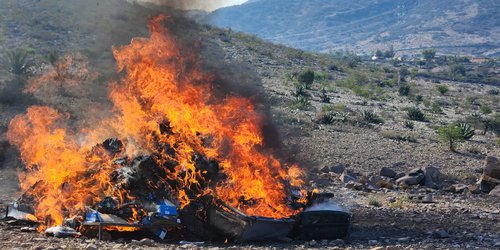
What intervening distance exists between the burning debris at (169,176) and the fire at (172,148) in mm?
18

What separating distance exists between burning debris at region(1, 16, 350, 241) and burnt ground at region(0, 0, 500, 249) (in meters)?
0.46

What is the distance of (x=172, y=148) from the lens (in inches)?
370

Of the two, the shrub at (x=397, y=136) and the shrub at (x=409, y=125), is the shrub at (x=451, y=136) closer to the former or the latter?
the shrub at (x=397, y=136)

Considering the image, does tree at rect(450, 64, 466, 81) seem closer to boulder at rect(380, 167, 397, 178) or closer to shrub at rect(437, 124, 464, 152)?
shrub at rect(437, 124, 464, 152)

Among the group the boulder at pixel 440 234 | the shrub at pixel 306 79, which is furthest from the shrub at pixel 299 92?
the boulder at pixel 440 234

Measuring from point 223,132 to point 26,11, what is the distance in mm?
40954

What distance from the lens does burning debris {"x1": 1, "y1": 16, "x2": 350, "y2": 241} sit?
863 centimetres

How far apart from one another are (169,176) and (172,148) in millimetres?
546

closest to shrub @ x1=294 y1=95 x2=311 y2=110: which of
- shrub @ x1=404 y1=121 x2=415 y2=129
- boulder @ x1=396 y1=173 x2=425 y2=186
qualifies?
shrub @ x1=404 y1=121 x2=415 y2=129

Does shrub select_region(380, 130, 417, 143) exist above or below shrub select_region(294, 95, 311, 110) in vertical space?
below

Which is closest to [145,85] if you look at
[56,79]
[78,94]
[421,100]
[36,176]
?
[36,176]

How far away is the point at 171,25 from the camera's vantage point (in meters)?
11.9

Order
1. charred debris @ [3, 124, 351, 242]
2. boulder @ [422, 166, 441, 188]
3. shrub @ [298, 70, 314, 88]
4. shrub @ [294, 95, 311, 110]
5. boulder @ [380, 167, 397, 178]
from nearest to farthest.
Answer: charred debris @ [3, 124, 351, 242] < boulder @ [422, 166, 441, 188] < boulder @ [380, 167, 397, 178] < shrub @ [294, 95, 311, 110] < shrub @ [298, 70, 314, 88]

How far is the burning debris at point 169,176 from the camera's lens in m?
8.63
